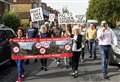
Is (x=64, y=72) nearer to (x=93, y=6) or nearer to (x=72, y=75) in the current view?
(x=72, y=75)

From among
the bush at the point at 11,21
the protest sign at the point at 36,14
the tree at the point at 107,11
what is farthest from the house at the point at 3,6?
the protest sign at the point at 36,14

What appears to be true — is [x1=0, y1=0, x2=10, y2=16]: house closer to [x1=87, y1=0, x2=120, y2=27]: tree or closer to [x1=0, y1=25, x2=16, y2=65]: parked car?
[x1=87, y1=0, x2=120, y2=27]: tree

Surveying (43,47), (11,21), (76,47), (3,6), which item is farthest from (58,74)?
(3,6)

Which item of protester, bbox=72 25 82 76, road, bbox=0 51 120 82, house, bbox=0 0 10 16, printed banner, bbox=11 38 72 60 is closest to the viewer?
road, bbox=0 51 120 82

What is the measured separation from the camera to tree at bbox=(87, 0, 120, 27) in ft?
224

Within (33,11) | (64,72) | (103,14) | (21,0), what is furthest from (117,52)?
(21,0)

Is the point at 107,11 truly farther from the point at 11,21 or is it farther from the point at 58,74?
the point at 58,74

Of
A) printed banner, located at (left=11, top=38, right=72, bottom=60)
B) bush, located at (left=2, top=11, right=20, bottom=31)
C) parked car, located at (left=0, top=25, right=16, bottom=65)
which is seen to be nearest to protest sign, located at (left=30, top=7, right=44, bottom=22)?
parked car, located at (left=0, top=25, right=16, bottom=65)

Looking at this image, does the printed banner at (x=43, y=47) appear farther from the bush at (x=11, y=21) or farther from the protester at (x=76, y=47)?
the bush at (x=11, y=21)

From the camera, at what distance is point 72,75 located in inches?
543

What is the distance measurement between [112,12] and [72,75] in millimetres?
55881

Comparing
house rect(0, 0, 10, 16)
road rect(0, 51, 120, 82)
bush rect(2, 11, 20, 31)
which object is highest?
house rect(0, 0, 10, 16)

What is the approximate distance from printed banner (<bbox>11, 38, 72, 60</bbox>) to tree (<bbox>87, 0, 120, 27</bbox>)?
176ft

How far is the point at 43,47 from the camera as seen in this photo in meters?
13.7
